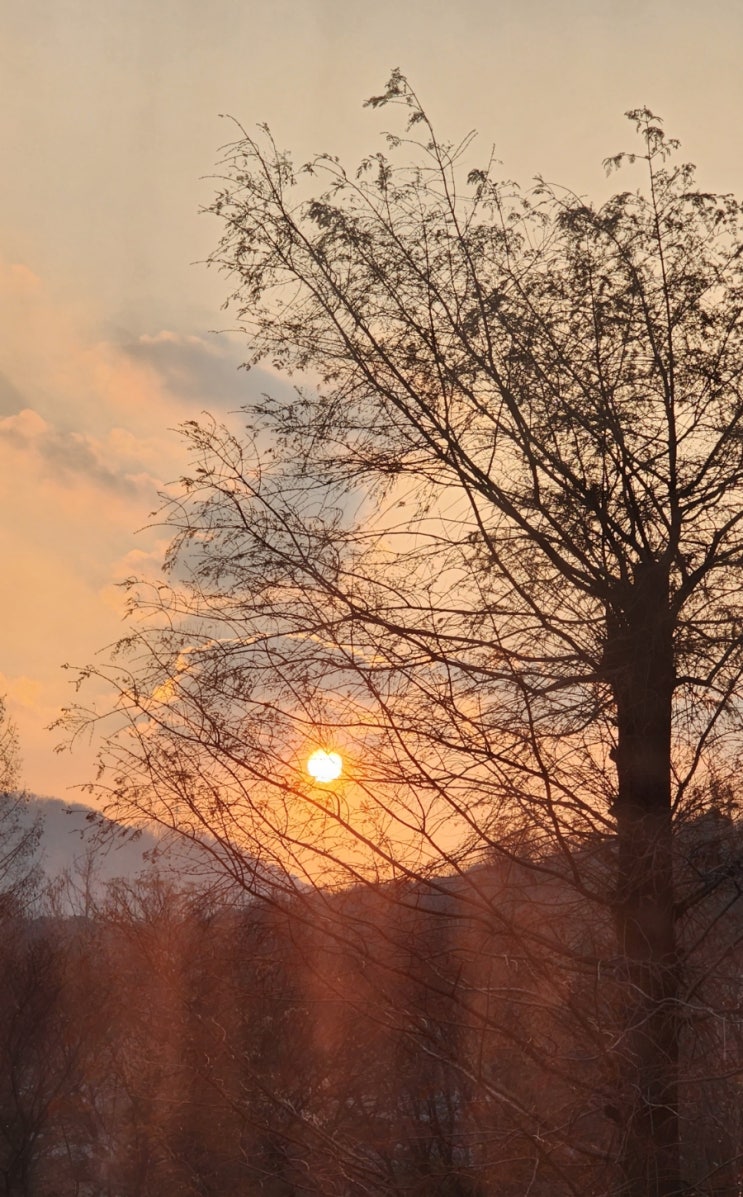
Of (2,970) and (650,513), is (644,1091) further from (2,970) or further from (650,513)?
(2,970)

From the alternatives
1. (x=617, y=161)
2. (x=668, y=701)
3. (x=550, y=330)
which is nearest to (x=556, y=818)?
(x=668, y=701)

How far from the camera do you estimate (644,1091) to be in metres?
5.46

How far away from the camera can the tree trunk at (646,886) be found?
546 cm

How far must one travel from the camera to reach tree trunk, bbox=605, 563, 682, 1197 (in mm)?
5457

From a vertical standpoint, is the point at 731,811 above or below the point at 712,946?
above

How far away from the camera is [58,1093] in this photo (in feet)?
84.7

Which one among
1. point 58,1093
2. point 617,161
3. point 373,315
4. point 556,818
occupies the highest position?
point 617,161

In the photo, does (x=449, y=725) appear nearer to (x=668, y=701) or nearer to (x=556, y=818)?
(x=556, y=818)

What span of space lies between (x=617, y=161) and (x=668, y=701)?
9.96 feet

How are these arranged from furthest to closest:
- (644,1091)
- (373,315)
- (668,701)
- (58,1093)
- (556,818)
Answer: (58,1093) → (373,315) → (668,701) → (556,818) → (644,1091)

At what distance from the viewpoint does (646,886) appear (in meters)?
5.97

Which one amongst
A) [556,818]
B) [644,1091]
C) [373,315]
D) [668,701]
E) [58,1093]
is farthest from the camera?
[58,1093]

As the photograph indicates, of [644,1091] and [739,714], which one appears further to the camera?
[739,714]

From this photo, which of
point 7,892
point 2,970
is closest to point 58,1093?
point 2,970
